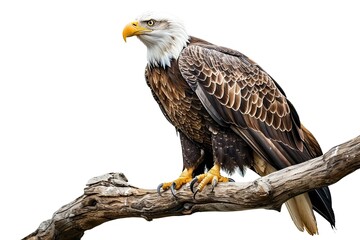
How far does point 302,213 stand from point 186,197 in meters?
1.12

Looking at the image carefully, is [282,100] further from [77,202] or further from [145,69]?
[77,202]

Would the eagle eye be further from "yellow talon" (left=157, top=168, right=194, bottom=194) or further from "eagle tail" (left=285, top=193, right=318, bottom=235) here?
"eagle tail" (left=285, top=193, right=318, bottom=235)

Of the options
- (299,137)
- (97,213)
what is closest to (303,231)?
(299,137)

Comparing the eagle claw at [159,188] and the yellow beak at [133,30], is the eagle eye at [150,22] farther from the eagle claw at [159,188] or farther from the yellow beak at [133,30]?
the eagle claw at [159,188]

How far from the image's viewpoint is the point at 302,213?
699 centimetres

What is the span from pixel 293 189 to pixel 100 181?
1.89 meters

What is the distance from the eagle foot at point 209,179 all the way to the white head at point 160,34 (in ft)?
3.23

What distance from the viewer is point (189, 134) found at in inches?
274

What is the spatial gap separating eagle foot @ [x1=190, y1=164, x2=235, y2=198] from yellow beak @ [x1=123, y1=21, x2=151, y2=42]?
4.25 ft

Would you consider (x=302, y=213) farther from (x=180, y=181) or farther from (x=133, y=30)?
(x=133, y=30)

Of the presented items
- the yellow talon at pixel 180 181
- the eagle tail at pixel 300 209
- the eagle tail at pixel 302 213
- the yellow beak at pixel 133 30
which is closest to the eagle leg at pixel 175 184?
the yellow talon at pixel 180 181

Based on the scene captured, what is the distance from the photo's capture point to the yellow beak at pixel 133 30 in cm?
671

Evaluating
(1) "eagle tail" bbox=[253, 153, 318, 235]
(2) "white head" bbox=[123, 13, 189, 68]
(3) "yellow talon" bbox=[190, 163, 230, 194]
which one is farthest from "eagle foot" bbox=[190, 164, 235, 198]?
(2) "white head" bbox=[123, 13, 189, 68]

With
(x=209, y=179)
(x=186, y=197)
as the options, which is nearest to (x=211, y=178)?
(x=209, y=179)
